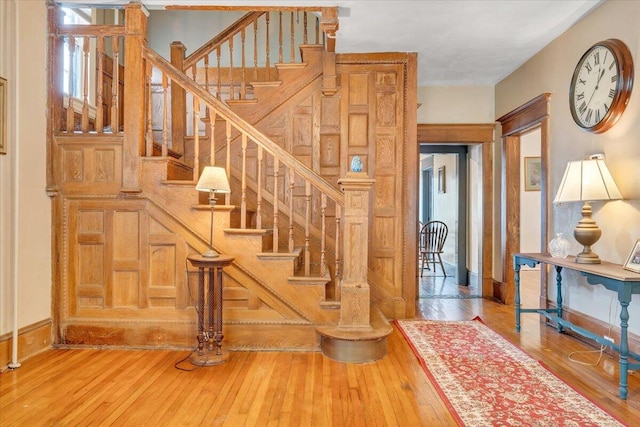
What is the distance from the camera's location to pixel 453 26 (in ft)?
12.2

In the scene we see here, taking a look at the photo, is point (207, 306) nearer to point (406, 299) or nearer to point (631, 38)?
point (406, 299)

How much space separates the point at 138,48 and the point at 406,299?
3538mm

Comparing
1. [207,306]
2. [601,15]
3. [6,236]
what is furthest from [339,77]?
[6,236]

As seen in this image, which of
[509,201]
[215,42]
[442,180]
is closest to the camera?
[215,42]

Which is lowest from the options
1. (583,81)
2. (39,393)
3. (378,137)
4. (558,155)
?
(39,393)

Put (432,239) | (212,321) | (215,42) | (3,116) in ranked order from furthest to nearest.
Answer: (432,239)
(215,42)
(212,321)
(3,116)

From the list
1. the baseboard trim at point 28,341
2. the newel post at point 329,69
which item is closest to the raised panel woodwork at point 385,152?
the newel post at point 329,69

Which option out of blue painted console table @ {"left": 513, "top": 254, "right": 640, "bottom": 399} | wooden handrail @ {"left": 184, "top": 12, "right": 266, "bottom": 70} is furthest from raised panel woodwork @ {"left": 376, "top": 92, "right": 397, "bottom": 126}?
blue painted console table @ {"left": 513, "top": 254, "right": 640, "bottom": 399}

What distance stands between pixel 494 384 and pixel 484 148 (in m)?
3.59

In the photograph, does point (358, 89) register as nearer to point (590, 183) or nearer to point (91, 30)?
point (590, 183)

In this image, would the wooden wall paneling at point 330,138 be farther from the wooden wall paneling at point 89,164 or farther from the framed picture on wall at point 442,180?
the framed picture on wall at point 442,180

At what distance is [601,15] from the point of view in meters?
3.30

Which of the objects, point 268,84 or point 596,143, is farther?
point 268,84

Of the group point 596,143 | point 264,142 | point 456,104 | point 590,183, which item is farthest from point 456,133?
point 264,142
